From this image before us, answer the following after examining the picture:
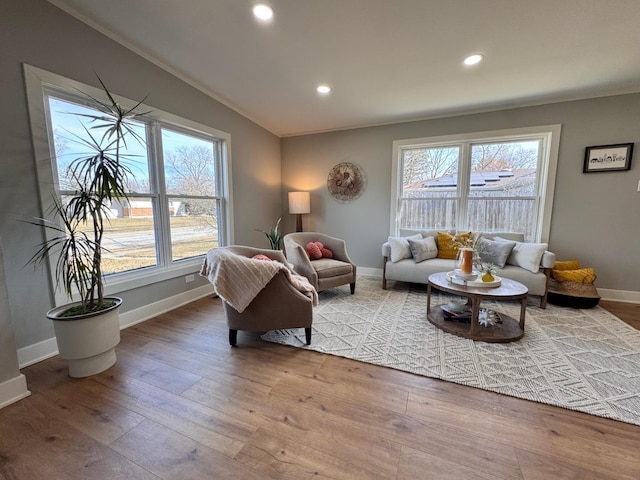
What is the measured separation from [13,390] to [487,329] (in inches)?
137

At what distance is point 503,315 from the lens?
2.71m

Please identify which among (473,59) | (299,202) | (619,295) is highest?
(473,59)

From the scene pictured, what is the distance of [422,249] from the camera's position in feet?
11.6

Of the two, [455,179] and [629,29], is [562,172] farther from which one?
[629,29]

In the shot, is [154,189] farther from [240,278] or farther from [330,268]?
[330,268]

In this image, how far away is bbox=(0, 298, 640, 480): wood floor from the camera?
1167 millimetres

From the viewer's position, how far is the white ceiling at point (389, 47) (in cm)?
189

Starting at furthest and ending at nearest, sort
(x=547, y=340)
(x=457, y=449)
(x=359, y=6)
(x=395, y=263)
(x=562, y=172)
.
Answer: (x=395, y=263)
(x=562, y=172)
(x=547, y=340)
(x=359, y=6)
(x=457, y=449)

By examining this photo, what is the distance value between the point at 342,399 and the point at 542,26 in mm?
3069

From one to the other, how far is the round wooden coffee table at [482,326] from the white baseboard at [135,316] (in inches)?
109

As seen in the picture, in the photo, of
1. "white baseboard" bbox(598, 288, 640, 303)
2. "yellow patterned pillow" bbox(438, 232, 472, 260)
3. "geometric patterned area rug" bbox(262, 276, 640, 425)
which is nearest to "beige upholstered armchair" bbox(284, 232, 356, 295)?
"geometric patterned area rug" bbox(262, 276, 640, 425)

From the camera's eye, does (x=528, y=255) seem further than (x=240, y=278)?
Yes

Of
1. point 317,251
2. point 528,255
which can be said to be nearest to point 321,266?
point 317,251

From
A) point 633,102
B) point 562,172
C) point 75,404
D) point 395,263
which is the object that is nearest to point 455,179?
point 562,172
